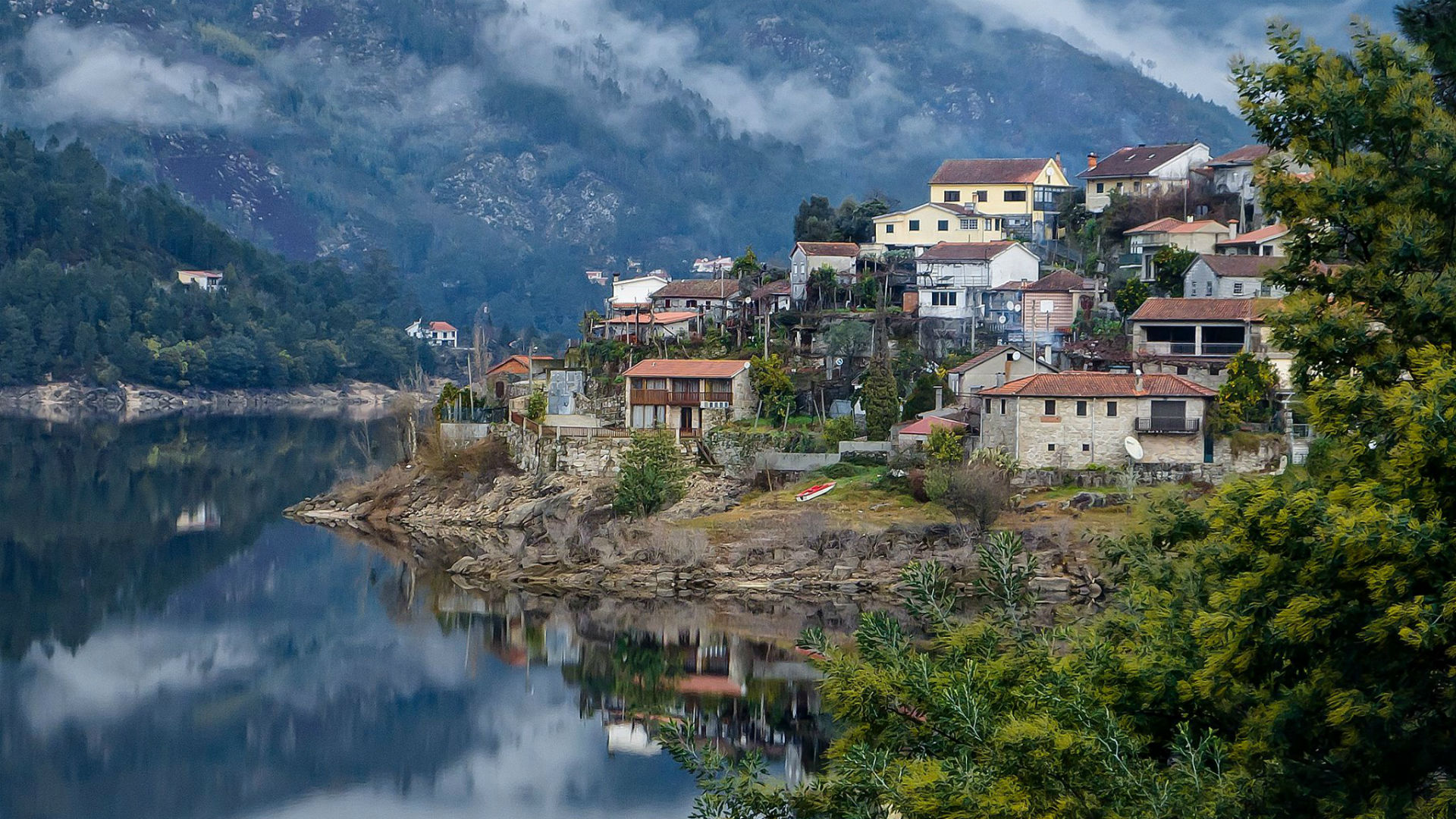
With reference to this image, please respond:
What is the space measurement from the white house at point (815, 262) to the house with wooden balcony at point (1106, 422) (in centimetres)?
1340

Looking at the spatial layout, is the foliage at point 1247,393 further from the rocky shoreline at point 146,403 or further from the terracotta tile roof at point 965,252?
the rocky shoreline at point 146,403

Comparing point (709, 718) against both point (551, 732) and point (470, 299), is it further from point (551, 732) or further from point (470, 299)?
point (470, 299)

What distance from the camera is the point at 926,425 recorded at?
36.0 metres

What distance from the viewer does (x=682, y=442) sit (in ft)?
130

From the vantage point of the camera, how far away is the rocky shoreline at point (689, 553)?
102 ft

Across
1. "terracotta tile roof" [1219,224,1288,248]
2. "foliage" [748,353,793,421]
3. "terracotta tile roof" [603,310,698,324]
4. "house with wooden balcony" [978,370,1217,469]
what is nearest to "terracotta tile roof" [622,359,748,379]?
"foliage" [748,353,793,421]

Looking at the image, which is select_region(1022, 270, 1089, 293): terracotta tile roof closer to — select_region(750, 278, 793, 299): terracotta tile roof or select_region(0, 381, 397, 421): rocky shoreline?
select_region(750, 278, 793, 299): terracotta tile roof

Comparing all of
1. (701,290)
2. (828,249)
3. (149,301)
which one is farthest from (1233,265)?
(149,301)

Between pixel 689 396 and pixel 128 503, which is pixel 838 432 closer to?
pixel 689 396

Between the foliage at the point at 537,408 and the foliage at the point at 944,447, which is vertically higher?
the foliage at the point at 537,408

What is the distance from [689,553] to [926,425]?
6.11 meters

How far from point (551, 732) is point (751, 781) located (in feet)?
41.3

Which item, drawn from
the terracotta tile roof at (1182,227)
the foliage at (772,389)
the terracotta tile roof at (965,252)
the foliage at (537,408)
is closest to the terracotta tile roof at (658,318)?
the foliage at (537,408)

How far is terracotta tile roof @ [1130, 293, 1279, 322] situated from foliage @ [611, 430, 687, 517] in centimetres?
1076
